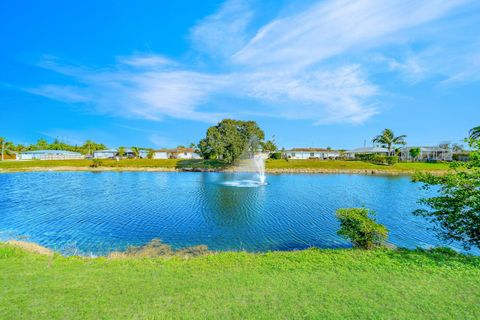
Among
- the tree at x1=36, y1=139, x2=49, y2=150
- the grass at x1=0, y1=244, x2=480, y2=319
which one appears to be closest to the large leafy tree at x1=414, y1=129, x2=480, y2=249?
the grass at x1=0, y1=244, x2=480, y2=319

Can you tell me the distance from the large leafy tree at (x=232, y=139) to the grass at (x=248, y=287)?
177 feet

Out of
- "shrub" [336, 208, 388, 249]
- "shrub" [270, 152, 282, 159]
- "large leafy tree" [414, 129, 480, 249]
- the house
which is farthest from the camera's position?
"shrub" [270, 152, 282, 159]

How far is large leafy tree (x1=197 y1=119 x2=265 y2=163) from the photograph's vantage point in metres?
63.4

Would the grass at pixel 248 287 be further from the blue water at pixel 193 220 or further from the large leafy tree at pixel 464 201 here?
the blue water at pixel 193 220

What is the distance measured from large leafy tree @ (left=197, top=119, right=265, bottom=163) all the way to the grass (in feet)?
177

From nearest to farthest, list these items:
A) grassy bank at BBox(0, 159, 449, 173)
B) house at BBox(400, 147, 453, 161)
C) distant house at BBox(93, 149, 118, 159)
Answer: grassy bank at BBox(0, 159, 449, 173)
house at BBox(400, 147, 453, 161)
distant house at BBox(93, 149, 118, 159)

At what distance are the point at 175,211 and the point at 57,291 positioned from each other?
1566cm

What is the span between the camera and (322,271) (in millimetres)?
8219

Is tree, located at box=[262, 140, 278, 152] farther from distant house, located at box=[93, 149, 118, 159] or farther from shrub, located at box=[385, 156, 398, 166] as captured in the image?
distant house, located at box=[93, 149, 118, 159]

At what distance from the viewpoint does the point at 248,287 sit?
23.1ft

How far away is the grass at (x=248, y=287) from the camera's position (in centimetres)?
582

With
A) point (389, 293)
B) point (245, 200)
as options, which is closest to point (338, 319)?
point (389, 293)

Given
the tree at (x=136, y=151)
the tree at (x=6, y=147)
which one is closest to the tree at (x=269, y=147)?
the tree at (x=136, y=151)

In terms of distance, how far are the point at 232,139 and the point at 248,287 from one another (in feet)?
186
